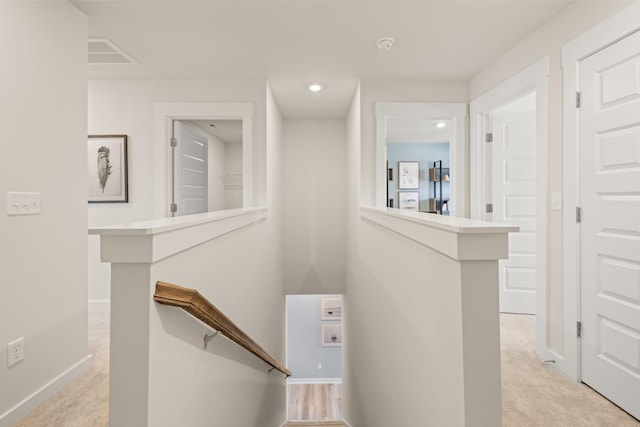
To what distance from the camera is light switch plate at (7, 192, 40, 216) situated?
177 centimetres

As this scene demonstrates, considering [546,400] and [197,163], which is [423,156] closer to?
[197,163]

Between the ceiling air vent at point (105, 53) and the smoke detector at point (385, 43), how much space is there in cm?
210

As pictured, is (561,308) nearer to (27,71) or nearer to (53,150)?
(53,150)

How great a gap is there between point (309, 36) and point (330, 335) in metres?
6.16

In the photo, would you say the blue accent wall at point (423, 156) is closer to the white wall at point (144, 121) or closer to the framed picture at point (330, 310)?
the framed picture at point (330, 310)

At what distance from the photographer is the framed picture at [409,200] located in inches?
294

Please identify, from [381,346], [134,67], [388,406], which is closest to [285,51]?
[134,67]

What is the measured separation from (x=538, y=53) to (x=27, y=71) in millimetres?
3282

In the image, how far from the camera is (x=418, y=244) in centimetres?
148

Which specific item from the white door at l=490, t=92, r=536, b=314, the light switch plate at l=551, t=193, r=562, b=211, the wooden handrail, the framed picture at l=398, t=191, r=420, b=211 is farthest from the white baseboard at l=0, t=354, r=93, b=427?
the framed picture at l=398, t=191, r=420, b=211

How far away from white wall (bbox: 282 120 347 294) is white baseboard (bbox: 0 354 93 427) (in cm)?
307

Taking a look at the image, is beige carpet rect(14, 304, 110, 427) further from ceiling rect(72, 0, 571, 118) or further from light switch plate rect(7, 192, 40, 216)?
ceiling rect(72, 0, 571, 118)

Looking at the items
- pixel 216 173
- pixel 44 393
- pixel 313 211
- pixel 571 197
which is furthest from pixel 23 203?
pixel 216 173

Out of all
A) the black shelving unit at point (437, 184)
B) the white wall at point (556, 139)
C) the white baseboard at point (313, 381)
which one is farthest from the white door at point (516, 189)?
the white baseboard at point (313, 381)
